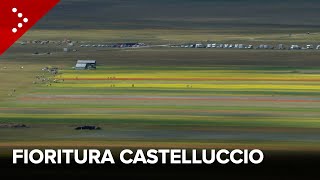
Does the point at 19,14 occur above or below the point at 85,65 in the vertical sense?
below

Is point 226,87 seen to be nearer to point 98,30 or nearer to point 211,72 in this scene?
point 211,72

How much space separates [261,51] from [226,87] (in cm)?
3995

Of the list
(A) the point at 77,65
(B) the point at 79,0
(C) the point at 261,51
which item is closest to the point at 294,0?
(B) the point at 79,0

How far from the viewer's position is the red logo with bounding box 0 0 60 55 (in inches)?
885

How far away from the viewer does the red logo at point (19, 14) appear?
73.8ft

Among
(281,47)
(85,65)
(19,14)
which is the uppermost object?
(281,47)

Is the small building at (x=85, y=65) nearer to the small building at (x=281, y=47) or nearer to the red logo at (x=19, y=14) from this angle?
the small building at (x=281, y=47)

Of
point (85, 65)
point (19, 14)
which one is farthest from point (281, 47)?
point (19, 14)

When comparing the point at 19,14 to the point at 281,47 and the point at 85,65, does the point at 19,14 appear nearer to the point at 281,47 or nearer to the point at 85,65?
the point at 85,65

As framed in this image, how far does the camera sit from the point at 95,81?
7094 centimetres

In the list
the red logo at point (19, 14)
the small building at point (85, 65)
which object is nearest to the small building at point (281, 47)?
the small building at point (85, 65)

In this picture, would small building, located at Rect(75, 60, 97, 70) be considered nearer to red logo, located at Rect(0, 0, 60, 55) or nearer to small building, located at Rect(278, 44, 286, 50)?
small building, located at Rect(278, 44, 286, 50)

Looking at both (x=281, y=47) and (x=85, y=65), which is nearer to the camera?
(x=85, y=65)

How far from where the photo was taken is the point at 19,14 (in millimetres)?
22844
